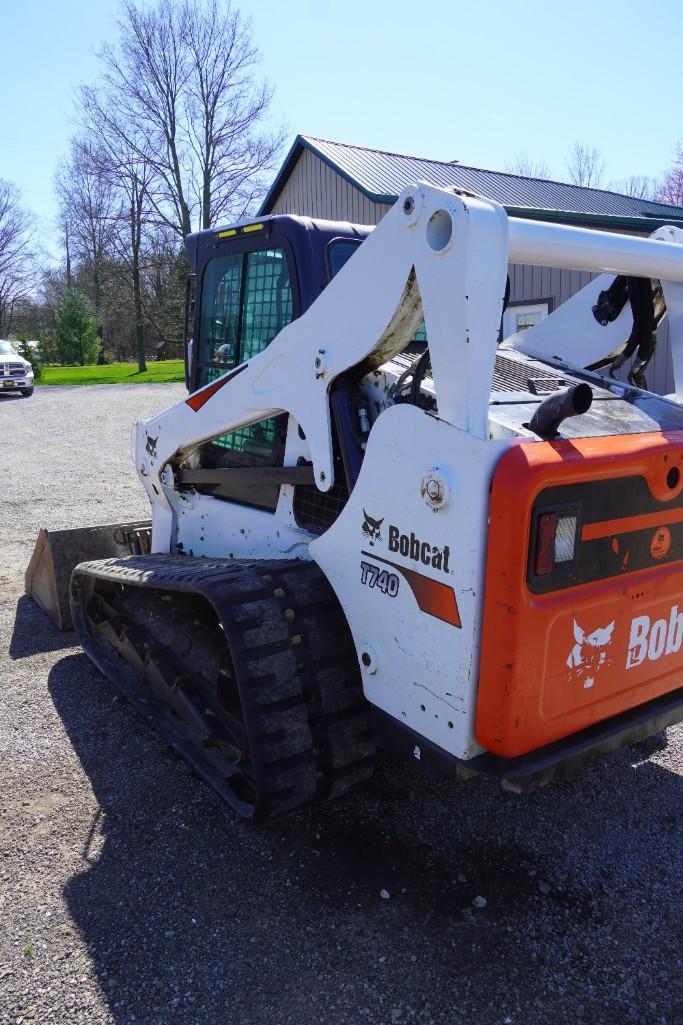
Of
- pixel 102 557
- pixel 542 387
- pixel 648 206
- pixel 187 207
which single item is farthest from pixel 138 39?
pixel 542 387

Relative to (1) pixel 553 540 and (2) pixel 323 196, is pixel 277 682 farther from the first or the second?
(2) pixel 323 196

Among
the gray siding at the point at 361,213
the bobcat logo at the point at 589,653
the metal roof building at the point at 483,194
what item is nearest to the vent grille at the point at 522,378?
the bobcat logo at the point at 589,653

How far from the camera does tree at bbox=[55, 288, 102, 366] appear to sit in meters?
38.2

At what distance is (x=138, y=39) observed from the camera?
3020 cm

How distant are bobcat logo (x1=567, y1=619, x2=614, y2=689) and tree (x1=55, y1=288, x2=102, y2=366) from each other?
1549 inches

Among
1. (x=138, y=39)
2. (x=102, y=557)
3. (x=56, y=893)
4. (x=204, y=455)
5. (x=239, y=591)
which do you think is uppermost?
(x=138, y=39)

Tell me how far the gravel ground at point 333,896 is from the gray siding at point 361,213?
7916 mm

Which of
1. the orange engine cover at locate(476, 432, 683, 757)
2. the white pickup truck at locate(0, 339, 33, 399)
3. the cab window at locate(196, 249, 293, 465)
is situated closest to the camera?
the orange engine cover at locate(476, 432, 683, 757)

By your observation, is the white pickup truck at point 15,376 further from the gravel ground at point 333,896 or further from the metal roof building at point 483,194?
the gravel ground at point 333,896

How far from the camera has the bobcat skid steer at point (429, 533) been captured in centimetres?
231

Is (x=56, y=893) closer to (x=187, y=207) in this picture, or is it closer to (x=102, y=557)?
(x=102, y=557)

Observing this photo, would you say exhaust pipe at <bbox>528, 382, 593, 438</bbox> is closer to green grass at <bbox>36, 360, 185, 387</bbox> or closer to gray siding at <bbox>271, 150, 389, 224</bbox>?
gray siding at <bbox>271, 150, 389, 224</bbox>

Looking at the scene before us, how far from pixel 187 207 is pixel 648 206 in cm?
1846

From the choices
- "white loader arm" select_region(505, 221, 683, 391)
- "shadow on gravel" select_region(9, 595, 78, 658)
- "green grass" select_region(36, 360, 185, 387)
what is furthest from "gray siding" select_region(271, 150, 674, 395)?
"green grass" select_region(36, 360, 185, 387)
